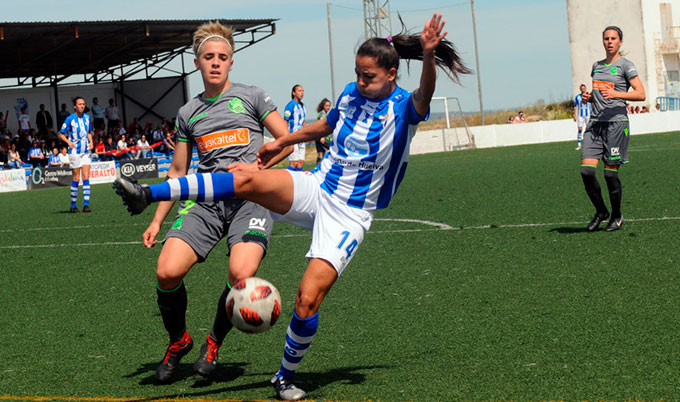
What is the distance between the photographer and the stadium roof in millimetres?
34219

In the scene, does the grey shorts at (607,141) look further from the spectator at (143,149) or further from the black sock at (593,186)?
the spectator at (143,149)

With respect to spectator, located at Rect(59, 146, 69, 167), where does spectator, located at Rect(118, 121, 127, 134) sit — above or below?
above

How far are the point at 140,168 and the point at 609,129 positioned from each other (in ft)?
74.7

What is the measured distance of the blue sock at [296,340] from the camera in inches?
165

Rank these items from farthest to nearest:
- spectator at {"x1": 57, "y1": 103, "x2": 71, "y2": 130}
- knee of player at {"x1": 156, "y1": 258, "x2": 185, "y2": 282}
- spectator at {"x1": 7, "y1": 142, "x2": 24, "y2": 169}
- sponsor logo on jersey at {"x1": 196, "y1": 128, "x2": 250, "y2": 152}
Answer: spectator at {"x1": 57, "y1": 103, "x2": 71, "y2": 130}
spectator at {"x1": 7, "y1": 142, "x2": 24, "y2": 169}
sponsor logo on jersey at {"x1": 196, "y1": 128, "x2": 250, "y2": 152}
knee of player at {"x1": 156, "y1": 258, "x2": 185, "y2": 282}

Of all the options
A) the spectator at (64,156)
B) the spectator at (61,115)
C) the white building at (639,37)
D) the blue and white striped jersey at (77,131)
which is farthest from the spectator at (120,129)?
the white building at (639,37)

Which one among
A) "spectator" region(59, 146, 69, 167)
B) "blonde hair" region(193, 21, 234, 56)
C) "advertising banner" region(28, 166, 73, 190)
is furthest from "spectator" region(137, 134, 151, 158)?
"blonde hair" region(193, 21, 234, 56)

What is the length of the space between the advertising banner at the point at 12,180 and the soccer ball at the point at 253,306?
85.1 ft

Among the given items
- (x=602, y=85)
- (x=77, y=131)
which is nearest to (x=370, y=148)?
(x=602, y=85)

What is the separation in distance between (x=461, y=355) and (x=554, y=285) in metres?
2.06

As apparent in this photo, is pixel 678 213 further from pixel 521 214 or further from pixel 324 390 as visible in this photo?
pixel 324 390

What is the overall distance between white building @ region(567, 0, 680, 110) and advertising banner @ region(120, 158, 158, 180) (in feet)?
129

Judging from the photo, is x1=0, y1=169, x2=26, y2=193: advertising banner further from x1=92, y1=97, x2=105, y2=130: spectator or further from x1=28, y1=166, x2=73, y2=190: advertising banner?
x1=92, y1=97, x2=105, y2=130: spectator

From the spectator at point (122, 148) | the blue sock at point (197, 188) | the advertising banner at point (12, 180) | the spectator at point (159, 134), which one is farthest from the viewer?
the spectator at point (159, 134)
